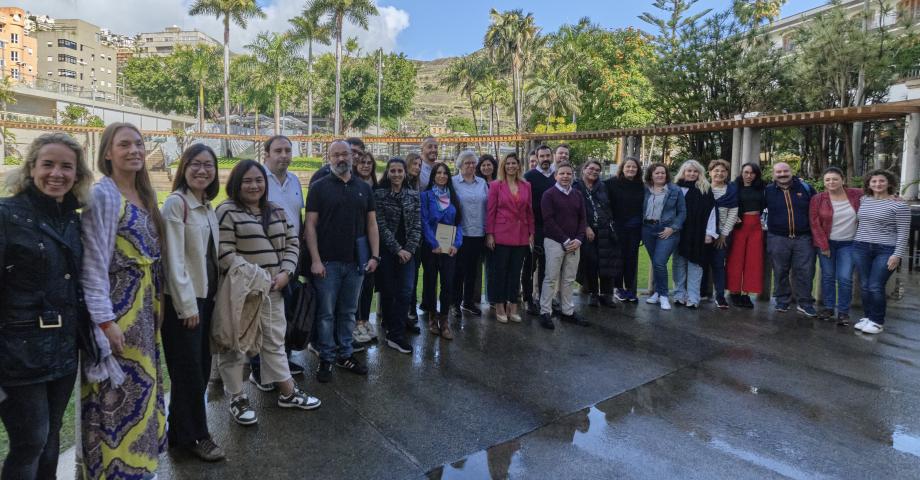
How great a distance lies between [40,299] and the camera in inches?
83.0

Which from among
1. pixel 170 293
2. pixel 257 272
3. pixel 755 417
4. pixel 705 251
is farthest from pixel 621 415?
pixel 705 251

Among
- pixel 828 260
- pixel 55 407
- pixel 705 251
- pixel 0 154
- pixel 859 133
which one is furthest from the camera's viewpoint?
pixel 0 154

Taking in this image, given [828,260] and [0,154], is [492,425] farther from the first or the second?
[0,154]

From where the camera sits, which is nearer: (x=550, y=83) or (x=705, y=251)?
(x=705, y=251)

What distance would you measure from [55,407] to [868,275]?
682 centimetres

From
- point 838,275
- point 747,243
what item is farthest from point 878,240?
point 747,243

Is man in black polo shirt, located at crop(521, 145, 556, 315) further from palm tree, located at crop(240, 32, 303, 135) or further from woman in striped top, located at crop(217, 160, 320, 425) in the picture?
palm tree, located at crop(240, 32, 303, 135)

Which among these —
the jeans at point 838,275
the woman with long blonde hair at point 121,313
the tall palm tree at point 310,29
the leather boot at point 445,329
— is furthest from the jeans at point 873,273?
the tall palm tree at point 310,29

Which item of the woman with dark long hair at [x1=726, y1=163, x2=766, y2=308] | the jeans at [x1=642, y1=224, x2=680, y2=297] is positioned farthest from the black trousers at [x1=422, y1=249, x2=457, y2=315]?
the woman with dark long hair at [x1=726, y1=163, x2=766, y2=308]

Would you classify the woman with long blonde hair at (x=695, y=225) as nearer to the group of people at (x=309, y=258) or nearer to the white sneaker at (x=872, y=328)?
the group of people at (x=309, y=258)

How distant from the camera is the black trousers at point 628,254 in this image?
6281 millimetres

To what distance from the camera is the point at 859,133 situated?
19.4 meters

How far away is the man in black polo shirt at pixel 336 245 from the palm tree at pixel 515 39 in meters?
36.9

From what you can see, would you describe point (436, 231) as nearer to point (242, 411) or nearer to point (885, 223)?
point (242, 411)
